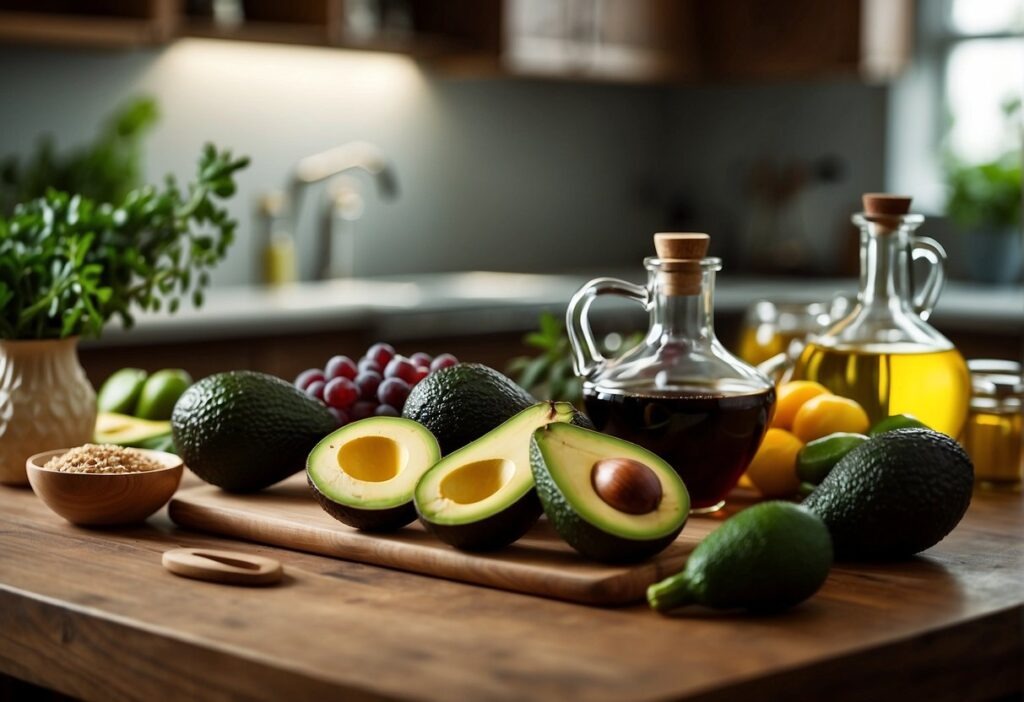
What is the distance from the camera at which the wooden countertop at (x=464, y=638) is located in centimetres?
84

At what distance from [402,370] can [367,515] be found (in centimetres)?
32

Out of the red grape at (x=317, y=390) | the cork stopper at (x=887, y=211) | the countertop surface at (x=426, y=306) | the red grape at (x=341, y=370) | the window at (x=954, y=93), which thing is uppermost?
the window at (x=954, y=93)

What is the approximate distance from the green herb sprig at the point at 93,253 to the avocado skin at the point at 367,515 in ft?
1.17

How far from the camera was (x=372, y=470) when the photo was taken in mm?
1198

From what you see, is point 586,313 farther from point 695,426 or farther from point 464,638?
point 464,638

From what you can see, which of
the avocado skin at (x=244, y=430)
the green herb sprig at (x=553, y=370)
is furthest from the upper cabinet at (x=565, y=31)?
the avocado skin at (x=244, y=430)

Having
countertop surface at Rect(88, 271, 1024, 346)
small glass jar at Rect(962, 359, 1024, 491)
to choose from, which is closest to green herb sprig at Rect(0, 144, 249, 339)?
small glass jar at Rect(962, 359, 1024, 491)

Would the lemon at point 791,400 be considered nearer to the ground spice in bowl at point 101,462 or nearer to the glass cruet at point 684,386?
the glass cruet at point 684,386

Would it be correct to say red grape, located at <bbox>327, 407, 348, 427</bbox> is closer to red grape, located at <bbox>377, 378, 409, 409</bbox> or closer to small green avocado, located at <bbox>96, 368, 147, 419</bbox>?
red grape, located at <bbox>377, 378, 409, 409</bbox>

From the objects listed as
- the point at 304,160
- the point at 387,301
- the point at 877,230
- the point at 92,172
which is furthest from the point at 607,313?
the point at 877,230

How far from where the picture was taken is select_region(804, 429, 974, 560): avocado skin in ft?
3.70

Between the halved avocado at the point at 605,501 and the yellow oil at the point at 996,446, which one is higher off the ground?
the halved avocado at the point at 605,501

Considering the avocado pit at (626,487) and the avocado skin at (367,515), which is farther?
the avocado skin at (367,515)

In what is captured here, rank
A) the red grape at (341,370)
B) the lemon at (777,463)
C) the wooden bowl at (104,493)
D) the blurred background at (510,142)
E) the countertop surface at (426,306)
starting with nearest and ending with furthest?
the wooden bowl at (104,493) < the lemon at (777,463) < the red grape at (341,370) < the countertop surface at (426,306) < the blurred background at (510,142)
